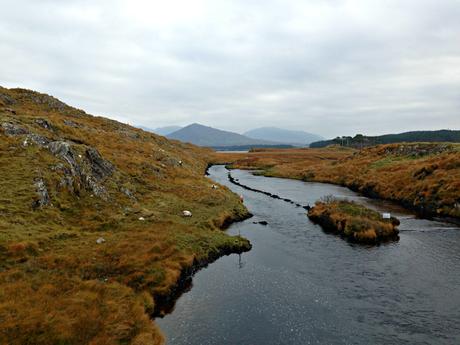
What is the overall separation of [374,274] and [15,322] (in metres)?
29.4

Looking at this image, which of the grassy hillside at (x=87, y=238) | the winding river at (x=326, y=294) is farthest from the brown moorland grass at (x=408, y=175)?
the grassy hillside at (x=87, y=238)

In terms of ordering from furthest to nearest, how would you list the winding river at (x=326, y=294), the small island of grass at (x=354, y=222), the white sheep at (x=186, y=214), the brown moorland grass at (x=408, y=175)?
1. the brown moorland grass at (x=408, y=175)
2. the white sheep at (x=186, y=214)
3. the small island of grass at (x=354, y=222)
4. the winding river at (x=326, y=294)

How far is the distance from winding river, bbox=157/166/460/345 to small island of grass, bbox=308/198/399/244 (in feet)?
6.58

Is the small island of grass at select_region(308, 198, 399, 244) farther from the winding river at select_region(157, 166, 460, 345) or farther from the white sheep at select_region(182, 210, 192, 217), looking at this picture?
the white sheep at select_region(182, 210, 192, 217)

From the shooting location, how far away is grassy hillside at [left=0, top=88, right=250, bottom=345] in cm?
2069

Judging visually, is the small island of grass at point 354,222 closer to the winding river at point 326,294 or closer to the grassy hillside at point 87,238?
the winding river at point 326,294

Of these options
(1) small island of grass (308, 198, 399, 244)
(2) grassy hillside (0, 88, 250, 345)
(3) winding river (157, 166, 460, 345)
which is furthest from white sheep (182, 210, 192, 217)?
(1) small island of grass (308, 198, 399, 244)

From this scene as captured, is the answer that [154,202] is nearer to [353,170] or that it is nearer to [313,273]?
[313,273]

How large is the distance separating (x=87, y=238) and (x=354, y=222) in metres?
33.9

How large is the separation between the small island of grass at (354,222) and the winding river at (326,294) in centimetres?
200

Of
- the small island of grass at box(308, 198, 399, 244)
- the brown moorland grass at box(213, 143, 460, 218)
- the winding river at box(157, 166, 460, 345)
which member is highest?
the brown moorland grass at box(213, 143, 460, 218)

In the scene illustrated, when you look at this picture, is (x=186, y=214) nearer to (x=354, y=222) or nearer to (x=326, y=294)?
(x=354, y=222)

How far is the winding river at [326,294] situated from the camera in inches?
896

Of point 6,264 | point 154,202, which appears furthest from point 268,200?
point 6,264
